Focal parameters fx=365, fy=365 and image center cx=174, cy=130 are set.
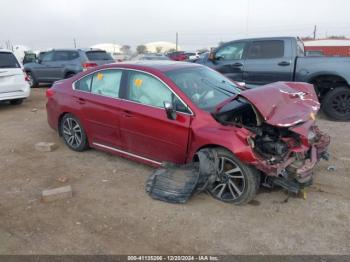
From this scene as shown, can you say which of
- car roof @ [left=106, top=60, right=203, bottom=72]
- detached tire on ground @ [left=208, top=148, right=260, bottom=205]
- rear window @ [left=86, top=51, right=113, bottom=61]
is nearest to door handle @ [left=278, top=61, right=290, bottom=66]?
car roof @ [left=106, top=60, right=203, bottom=72]

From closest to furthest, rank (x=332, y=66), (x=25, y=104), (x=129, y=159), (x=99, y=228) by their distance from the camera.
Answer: (x=99, y=228) < (x=129, y=159) < (x=332, y=66) < (x=25, y=104)

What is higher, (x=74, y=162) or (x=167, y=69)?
(x=167, y=69)

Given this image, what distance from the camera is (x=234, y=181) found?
13.7 ft

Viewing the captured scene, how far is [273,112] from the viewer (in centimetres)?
412

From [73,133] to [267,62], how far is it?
527cm

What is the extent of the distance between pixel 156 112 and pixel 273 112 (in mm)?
1488

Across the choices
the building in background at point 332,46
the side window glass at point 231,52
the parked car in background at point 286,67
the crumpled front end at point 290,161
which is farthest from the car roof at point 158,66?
the building in background at point 332,46

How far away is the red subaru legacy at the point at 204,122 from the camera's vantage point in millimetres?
4078

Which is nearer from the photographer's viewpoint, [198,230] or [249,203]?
[198,230]

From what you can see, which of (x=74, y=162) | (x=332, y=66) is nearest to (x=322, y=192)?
(x=74, y=162)

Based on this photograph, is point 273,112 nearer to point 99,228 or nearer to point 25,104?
point 99,228

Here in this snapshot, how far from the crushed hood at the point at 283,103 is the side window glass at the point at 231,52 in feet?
16.6

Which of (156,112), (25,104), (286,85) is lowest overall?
(25,104)

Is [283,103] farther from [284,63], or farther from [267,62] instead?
[267,62]
